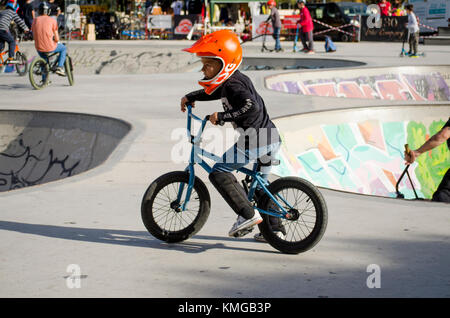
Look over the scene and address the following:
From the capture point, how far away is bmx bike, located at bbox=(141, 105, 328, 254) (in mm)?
4727

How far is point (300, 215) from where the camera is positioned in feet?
15.9

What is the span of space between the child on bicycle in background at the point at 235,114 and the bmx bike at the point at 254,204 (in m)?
0.11

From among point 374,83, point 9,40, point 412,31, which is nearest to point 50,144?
point 9,40

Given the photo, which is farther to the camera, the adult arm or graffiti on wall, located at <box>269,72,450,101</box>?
graffiti on wall, located at <box>269,72,450,101</box>

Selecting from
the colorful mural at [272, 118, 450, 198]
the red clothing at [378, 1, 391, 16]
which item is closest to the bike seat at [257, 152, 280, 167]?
the colorful mural at [272, 118, 450, 198]

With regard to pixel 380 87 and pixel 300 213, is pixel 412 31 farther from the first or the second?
pixel 300 213

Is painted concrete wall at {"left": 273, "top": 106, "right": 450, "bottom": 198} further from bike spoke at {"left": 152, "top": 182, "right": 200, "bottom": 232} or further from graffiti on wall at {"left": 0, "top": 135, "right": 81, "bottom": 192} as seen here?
bike spoke at {"left": 152, "top": 182, "right": 200, "bottom": 232}

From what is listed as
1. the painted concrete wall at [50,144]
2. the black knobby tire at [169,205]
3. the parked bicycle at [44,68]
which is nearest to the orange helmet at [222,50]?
the black knobby tire at [169,205]

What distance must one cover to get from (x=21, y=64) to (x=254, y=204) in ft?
48.6

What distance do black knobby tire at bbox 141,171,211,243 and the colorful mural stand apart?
4.47m

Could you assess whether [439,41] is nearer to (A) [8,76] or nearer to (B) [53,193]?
(A) [8,76]

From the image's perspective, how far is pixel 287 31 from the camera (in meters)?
37.0

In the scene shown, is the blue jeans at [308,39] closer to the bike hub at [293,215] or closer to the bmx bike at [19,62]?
the bmx bike at [19,62]
